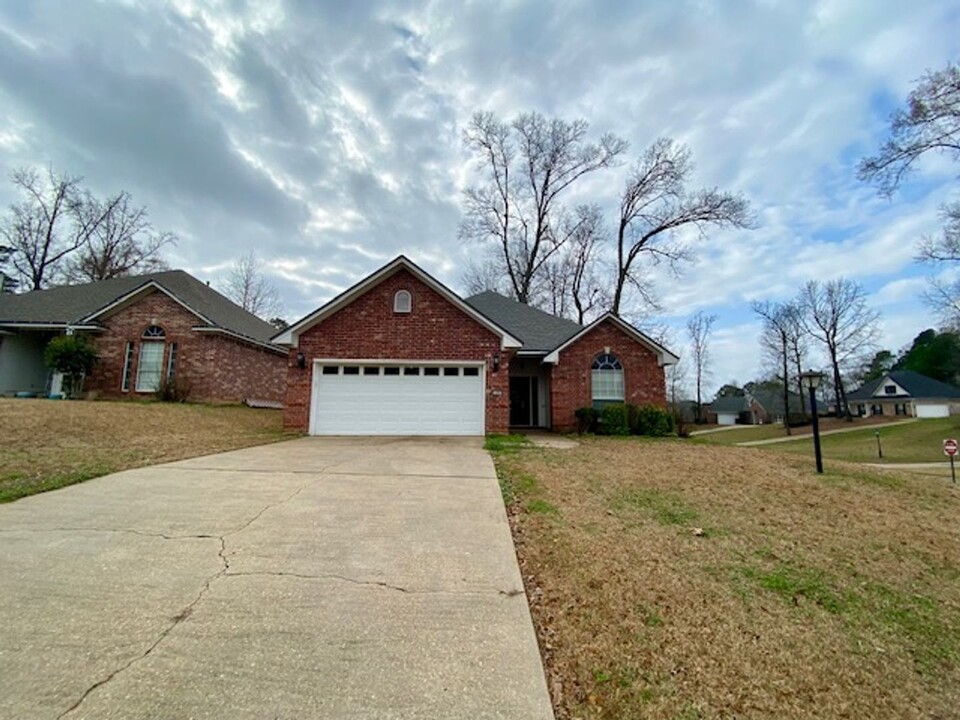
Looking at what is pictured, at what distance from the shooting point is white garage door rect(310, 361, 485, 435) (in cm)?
1230

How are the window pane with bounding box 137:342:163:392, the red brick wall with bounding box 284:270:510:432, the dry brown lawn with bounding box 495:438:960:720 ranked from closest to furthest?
the dry brown lawn with bounding box 495:438:960:720, the red brick wall with bounding box 284:270:510:432, the window pane with bounding box 137:342:163:392

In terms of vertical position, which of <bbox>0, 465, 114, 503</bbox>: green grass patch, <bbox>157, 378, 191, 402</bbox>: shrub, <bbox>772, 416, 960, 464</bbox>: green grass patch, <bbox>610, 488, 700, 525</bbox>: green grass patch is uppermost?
<bbox>157, 378, 191, 402</bbox>: shrub

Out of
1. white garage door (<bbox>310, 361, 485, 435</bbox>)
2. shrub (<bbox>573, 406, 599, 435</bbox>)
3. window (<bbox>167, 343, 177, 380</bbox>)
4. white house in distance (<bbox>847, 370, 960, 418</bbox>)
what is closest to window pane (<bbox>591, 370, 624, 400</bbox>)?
shrub (<bbox>573, 406, 599, 435</bbox>)

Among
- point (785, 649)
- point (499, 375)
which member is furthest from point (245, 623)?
point (499, 375)

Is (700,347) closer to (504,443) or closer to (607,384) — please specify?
(607,384)

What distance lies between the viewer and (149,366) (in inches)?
654

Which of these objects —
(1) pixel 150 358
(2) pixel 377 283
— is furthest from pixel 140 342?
(2) pixel 377 283

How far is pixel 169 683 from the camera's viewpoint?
2.15m

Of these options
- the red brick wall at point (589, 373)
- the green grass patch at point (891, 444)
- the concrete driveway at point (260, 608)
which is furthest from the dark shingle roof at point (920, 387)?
the concrete driveway at point (260, 608)

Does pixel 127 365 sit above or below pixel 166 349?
below

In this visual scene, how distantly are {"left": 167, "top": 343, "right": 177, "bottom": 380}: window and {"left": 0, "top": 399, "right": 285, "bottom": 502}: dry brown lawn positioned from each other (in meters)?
2.82

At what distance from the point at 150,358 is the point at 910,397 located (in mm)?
60886

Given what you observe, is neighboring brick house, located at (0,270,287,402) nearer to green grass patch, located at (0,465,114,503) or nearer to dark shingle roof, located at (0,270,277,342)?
dark shingle roof, located at (0,270,277,342)

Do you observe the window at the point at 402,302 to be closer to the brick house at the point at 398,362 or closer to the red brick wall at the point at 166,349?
the brick house at the point at 398,362
